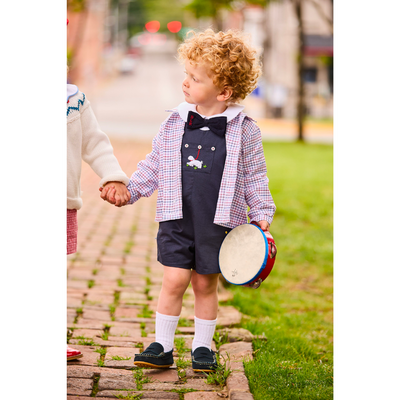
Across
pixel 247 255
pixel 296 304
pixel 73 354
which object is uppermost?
pixel 247 255

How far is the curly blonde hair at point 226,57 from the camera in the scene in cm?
256

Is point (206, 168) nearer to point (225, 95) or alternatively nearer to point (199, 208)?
point (199, 208)

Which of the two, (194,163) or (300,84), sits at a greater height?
(300,84)

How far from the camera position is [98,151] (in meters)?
2.76

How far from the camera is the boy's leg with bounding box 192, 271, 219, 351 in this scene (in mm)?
2732

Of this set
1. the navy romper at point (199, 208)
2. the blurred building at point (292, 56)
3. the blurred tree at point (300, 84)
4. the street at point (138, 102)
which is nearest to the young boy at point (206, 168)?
the navy romper at point (199, 208)

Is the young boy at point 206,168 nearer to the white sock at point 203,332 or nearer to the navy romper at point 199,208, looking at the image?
the navy romper at point 199,208

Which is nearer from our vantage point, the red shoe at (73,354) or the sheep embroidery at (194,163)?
the sheep embroidery at (194,163)

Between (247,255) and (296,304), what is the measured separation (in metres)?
2.31

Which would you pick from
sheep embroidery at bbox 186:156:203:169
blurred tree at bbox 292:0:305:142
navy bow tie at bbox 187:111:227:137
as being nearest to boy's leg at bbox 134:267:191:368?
sheep embroidery at bbox 186:156:203:169

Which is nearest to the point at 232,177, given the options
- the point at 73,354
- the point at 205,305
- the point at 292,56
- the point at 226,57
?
the point at 226,57

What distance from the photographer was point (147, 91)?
35.7 m

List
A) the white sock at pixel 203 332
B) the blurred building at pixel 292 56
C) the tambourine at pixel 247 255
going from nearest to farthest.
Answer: the tambourine at pixel 247 255
the white sock at pixel 203 332
the blurred building at pixel 292 56
